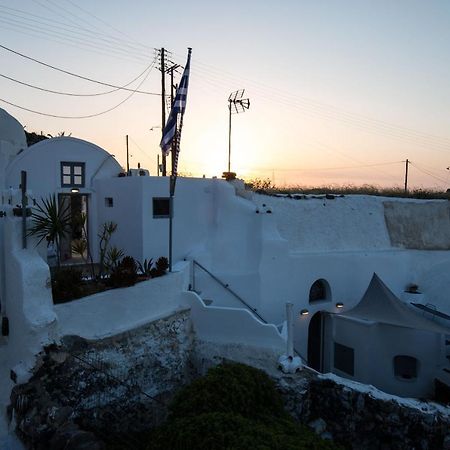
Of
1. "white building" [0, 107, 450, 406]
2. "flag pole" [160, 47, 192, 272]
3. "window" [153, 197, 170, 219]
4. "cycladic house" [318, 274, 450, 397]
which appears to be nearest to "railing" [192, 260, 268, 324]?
"white building" [0, 107, 450, 406]

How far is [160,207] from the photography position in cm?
1455

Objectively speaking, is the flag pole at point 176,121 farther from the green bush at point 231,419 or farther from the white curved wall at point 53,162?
the green bush at point 231,419

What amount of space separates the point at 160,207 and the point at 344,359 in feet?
32.8

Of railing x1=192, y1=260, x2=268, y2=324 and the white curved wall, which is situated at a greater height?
the white curved wall

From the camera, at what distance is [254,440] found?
617cm

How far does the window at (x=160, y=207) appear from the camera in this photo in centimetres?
1443

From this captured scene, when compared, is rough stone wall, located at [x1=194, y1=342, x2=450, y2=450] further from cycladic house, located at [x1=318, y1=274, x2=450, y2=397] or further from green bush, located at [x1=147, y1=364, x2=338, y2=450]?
cycladic house, located at [x1=318, y1=274, x2=450, y2=397]

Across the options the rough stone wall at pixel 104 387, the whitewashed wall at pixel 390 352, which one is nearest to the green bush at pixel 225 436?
the rough stone wall at pixel 104 387

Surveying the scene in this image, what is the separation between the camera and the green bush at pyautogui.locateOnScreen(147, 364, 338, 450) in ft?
20.6

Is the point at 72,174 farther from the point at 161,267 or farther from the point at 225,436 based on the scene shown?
the point at 225,436

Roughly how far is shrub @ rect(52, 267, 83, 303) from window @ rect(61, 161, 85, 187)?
634 centimetres

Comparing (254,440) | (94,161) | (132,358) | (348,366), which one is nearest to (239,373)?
(254,440)

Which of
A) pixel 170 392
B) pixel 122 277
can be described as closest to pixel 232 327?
pixel 170 392

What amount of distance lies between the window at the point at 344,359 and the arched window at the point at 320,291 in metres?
2.01
